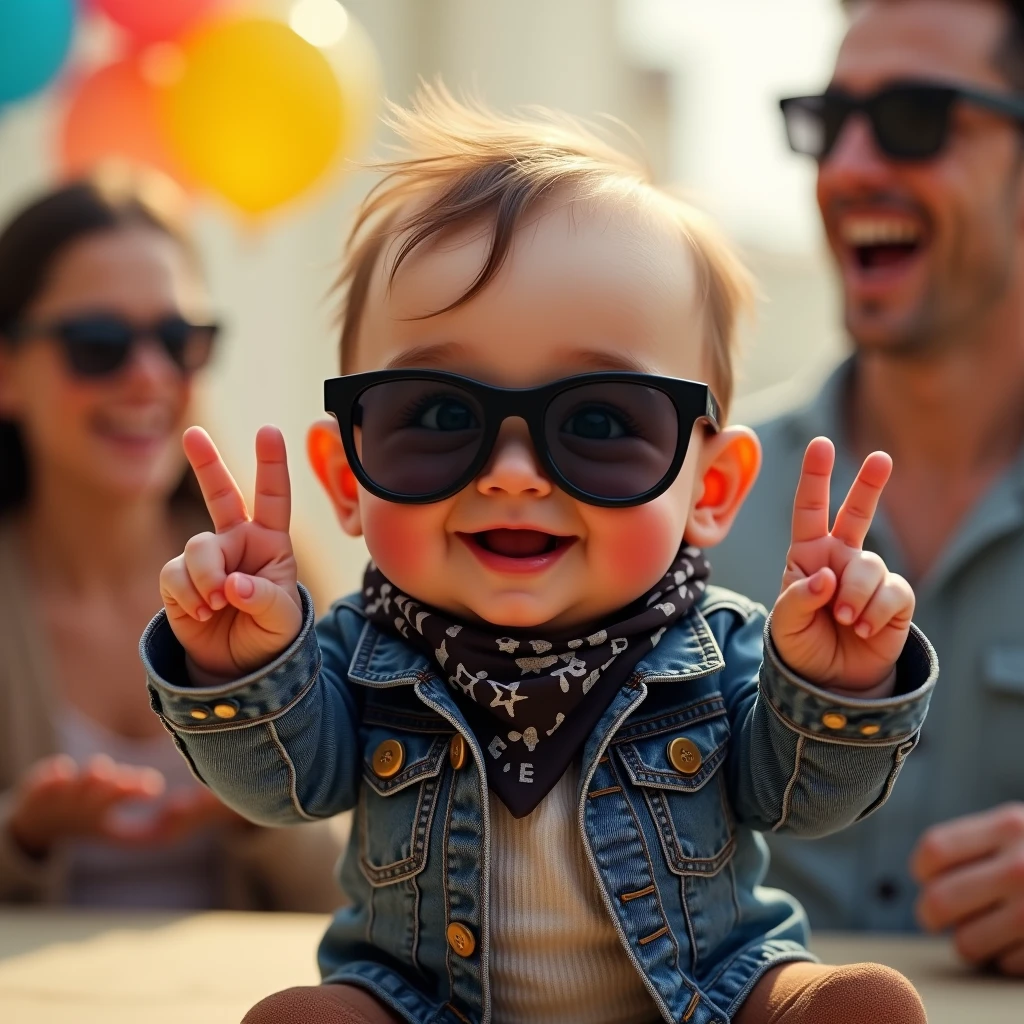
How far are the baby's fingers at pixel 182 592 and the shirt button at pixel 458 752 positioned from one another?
0.23 metres

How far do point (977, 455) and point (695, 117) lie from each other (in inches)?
187

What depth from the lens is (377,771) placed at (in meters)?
1.18

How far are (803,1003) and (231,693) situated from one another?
0.51 metres

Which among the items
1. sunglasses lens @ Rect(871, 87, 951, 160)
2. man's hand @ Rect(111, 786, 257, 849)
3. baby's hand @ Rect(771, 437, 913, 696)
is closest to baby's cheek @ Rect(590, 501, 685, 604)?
baby's hand @ Rect(771, 437, 913, 696)

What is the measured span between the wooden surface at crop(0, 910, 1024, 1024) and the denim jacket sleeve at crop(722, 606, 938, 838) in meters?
0.36

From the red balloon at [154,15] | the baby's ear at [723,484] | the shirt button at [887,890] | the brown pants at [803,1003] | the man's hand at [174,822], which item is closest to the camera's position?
the brown pants at [803,1003]

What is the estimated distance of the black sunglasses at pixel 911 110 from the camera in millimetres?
2111

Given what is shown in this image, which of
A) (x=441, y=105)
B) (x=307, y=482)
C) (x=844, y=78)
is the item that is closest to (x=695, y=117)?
(x=307, y=482)

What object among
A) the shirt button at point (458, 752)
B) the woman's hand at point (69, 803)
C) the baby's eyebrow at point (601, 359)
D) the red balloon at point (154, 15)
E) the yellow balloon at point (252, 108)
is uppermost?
the red balloon at point (154, 15)

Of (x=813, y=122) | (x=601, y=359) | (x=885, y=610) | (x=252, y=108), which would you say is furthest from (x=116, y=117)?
(x=885, y=610)

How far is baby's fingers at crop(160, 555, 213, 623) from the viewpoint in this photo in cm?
109

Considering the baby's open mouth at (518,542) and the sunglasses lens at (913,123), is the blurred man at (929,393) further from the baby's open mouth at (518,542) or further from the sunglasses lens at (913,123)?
the baby's open mouth at (518,542)

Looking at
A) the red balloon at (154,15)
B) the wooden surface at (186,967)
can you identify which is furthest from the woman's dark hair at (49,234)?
the wooden surface at (186,967)

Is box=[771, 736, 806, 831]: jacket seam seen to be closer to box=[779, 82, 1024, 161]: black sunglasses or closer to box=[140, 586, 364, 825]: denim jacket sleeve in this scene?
box=[140, 586, 364, 825]: denim jacket sleeve
